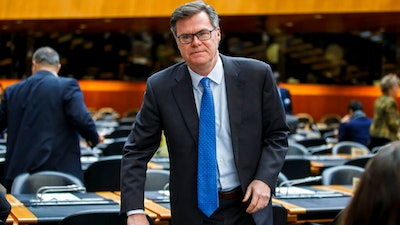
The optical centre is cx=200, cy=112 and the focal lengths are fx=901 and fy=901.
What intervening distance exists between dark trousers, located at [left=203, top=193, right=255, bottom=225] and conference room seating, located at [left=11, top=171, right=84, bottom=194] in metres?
2.80

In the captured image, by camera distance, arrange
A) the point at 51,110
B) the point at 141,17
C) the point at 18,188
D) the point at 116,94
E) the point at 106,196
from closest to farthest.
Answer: the point at 106,196, the point at 18,188, the point at 51,110, the point at 141,17, the point at 116,94

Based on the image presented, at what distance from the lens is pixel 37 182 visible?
6520 millimetres

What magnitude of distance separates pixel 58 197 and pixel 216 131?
2.29 meters

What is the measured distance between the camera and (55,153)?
7.28 metres

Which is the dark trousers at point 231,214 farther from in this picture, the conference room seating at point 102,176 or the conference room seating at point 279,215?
the conference room seating at point 102,176

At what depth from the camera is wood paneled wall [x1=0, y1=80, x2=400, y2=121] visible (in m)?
22.4

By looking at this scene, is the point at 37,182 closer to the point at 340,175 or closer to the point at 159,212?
the point at 159,212

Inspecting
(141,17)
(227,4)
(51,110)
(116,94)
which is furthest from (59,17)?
(51,110)

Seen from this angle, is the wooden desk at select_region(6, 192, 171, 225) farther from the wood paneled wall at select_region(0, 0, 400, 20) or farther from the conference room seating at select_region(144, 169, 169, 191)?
the wood paneled wall at select_region(0, 0, 400, 20)

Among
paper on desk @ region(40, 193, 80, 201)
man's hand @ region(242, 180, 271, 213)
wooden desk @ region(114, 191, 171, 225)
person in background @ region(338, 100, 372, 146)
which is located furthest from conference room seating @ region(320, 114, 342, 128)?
man's hand @ region(242, 180, 271, 213)

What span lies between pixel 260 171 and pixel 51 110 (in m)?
3.73

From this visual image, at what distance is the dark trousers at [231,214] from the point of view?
3.87 metres

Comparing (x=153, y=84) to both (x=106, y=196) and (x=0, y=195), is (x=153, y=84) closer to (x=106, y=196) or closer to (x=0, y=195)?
(x=0, y=195)

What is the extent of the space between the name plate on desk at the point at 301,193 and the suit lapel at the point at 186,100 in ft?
7.54
